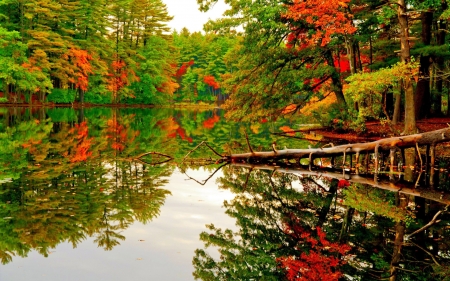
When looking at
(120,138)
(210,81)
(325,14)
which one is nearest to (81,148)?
(120,138)

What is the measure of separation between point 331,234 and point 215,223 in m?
1.89

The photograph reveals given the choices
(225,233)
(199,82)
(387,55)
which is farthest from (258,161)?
(199,82)

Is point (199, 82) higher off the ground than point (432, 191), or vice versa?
point (199, 82)

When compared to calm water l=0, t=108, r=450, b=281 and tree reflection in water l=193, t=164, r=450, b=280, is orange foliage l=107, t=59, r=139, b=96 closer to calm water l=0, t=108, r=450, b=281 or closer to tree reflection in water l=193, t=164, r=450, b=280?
calm water l=0, t=108, r=450, b=281

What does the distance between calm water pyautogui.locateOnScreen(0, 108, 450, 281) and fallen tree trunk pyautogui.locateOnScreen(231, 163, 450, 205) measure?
0.09ft

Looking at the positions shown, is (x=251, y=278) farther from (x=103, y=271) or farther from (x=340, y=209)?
(x=340, y=209)

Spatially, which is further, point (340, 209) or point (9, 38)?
point (9, 38)

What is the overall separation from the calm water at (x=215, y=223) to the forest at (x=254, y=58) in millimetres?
7415

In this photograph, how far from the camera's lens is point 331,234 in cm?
643

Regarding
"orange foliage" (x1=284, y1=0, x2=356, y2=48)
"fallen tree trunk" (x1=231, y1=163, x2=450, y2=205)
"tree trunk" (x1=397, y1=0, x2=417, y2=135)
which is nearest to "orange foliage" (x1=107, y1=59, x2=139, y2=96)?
"orange foliage" (x1=284, y1=0, x2=356, y2=48)

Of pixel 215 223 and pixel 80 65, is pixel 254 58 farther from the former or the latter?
pixel 80 65

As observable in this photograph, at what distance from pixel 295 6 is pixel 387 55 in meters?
9.19

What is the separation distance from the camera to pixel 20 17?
43031mm

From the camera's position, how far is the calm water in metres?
5.22
